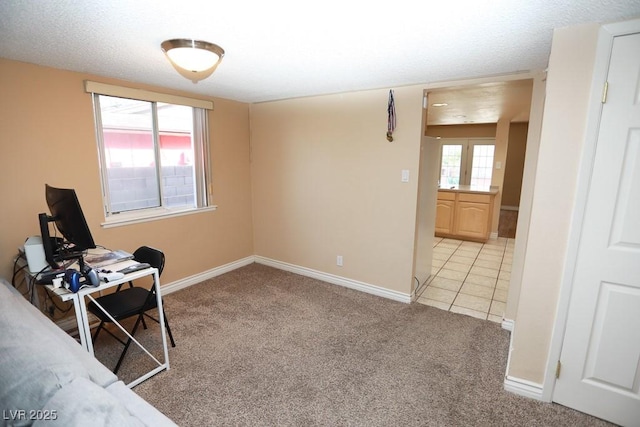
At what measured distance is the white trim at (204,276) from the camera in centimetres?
348

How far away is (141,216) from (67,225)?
47.1 inches

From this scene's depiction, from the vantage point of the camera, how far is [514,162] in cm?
846

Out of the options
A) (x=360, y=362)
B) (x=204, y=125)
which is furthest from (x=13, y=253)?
(x=360, y=362)

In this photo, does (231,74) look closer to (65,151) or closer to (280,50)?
(280,50)

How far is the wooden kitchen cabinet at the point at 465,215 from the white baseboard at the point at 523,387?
12.5 ft

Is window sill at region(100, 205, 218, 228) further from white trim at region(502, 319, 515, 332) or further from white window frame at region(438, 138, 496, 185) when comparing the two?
white window frame at region(438, 138, 496, 185)

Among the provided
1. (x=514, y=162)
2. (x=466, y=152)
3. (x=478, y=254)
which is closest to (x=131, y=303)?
(x=478, y=254)

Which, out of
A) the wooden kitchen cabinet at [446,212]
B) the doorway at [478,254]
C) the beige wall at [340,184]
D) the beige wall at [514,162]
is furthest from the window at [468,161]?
the beige wall at [340,184]

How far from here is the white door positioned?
161 cm

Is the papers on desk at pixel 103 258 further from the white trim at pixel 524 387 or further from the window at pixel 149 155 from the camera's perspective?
the white trim at pixel 524 387

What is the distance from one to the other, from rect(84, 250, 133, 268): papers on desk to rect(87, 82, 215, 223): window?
0.65m

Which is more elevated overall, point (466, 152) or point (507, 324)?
point (466, 152)

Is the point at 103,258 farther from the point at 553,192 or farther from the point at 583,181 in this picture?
the point at 583,181

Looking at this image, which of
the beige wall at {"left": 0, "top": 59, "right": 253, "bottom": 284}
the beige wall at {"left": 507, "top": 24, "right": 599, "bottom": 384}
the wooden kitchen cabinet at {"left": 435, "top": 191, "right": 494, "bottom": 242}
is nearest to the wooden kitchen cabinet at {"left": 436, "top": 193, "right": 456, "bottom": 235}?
the wooden kitchen cabinet at {"left": 435, "top": 191, "right": 494, "bottom": 242}
